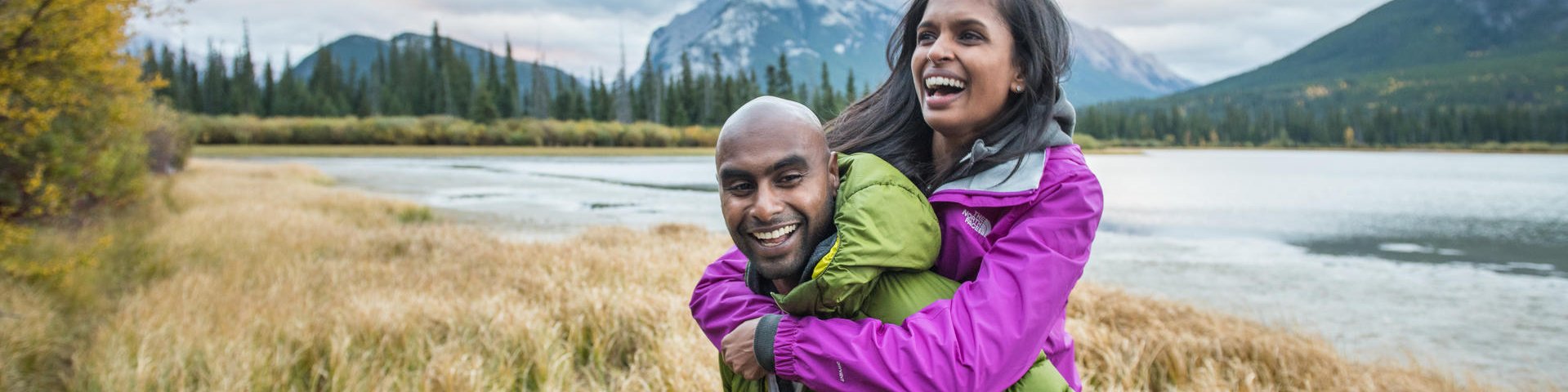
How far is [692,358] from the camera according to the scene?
4.69 m

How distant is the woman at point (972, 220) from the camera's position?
1700 mm

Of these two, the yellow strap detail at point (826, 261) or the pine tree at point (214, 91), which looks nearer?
the yellow strap detail at point (826, 261)

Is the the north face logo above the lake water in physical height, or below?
above

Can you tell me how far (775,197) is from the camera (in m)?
1.78

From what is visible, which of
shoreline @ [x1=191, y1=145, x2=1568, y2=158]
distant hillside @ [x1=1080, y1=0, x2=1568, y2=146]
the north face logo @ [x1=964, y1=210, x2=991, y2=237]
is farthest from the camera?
distant hillside @ [x1=1080, y1=0, x2=1568, y2=146]

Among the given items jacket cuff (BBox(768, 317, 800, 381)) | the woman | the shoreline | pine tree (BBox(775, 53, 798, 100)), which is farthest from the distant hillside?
jacket cuff (BBox(768, 317, 800, 381))

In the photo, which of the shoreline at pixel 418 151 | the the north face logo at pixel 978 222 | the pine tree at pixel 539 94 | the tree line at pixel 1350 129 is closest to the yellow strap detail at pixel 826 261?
the the north face logo at pixel 978 222

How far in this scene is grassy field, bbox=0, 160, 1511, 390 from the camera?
4.81 metres

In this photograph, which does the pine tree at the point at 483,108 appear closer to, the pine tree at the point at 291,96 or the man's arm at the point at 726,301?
the pine tree at the point at 291,96

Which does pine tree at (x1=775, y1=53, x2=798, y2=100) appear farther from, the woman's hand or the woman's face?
the woman's hand

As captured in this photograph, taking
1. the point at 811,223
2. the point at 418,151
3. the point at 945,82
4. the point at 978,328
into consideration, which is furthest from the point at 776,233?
the point at 418,151

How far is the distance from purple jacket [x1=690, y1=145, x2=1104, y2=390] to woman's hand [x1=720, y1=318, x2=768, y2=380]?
66 millimetres

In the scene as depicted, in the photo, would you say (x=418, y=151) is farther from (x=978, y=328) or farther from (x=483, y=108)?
(x=978, y=328)

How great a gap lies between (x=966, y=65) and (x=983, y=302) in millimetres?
567
